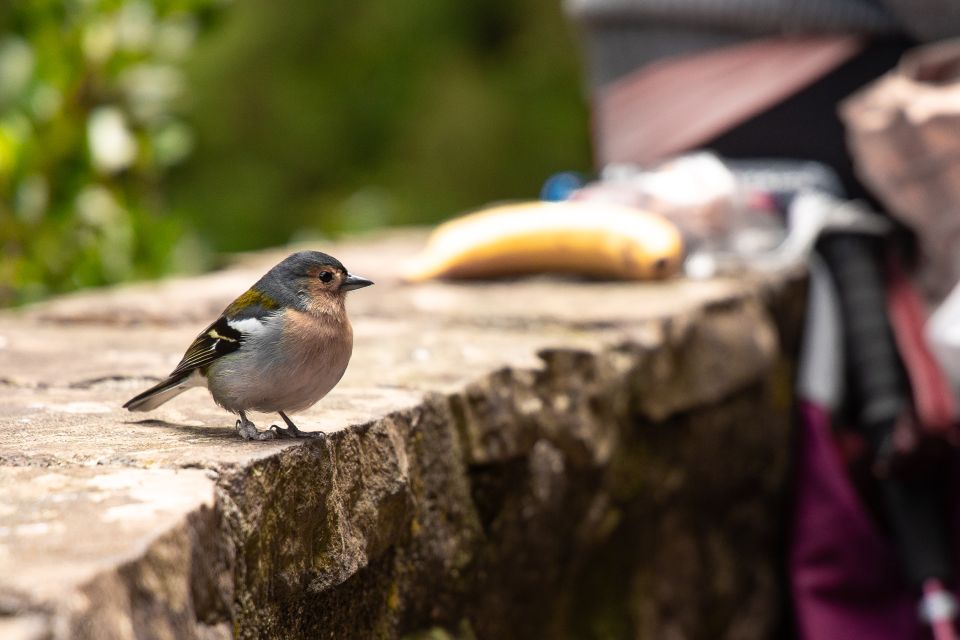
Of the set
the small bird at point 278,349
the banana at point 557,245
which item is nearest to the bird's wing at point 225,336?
the small bird at point 278,349

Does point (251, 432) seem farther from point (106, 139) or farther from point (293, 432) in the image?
point (106, 139)

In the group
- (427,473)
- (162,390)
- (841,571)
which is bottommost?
(841,571)

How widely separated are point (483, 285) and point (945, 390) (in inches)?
31.4

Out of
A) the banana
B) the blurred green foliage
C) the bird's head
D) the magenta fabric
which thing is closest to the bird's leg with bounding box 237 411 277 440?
the bird's head

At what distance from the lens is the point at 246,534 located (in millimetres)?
903

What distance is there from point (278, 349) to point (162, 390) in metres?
0.14

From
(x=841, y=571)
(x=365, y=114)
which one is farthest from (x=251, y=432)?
(x=365, y=114)

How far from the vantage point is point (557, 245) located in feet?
7.05

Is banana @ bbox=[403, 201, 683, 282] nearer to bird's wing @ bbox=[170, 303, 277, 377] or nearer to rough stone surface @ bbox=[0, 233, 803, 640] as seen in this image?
rough stone surface @ bbox=[0, 233, 803, 640]

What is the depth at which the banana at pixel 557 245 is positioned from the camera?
211 cm

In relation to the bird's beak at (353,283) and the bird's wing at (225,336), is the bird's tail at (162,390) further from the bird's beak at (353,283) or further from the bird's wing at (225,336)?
the bird's beak at (353,283)

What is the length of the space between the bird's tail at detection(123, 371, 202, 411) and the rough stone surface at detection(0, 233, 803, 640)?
2 cm

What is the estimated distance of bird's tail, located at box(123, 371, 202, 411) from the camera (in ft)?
3.61

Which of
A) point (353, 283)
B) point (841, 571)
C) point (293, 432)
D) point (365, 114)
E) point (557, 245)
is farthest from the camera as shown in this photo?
point (365, 114)
